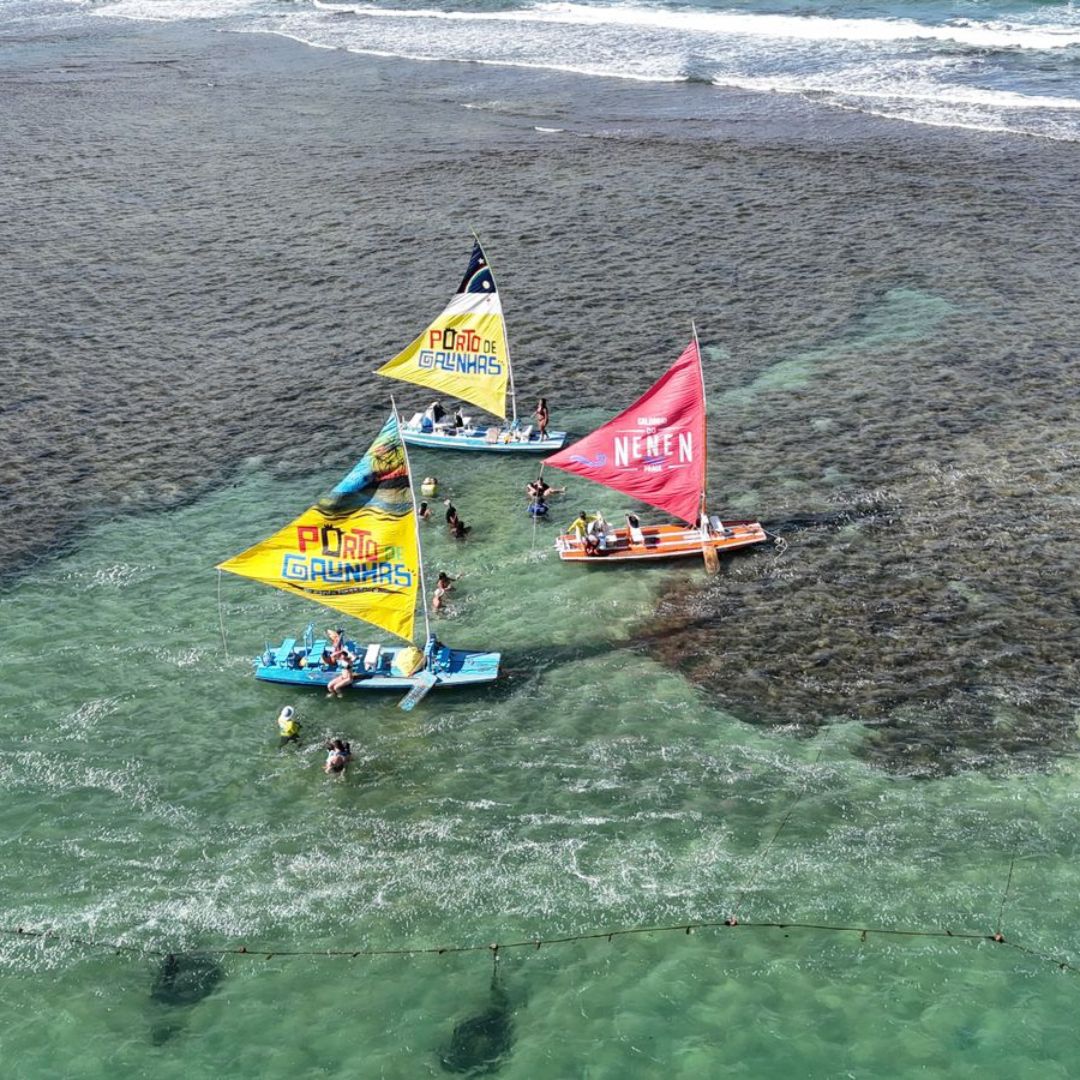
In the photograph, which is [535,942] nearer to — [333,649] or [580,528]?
[333,649]

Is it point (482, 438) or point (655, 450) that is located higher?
point (655, 450)

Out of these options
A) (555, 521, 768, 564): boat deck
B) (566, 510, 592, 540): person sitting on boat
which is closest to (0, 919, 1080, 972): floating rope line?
(555, 521, 768, 564): boat deck

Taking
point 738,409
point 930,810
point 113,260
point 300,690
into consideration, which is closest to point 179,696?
point 300,690

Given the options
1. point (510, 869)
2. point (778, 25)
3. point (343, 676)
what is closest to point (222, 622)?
point (343, 676)

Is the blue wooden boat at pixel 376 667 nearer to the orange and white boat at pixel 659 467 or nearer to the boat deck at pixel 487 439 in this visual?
the orange and white boat at pixel 659 467

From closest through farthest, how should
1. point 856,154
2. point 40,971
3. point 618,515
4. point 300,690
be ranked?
point 40,971 < point 300,690 < point 618,515 < point 856,154

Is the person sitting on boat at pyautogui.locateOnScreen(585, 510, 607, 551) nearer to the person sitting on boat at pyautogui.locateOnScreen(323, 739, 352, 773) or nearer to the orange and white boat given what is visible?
the orange and white boat

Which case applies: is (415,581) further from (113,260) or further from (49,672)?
(113,260)
